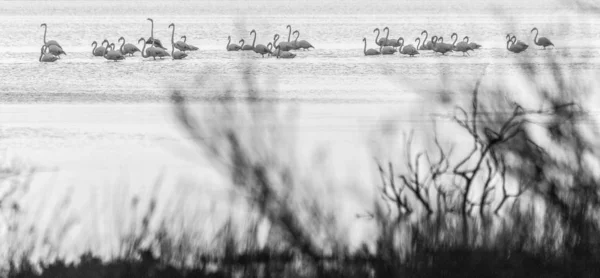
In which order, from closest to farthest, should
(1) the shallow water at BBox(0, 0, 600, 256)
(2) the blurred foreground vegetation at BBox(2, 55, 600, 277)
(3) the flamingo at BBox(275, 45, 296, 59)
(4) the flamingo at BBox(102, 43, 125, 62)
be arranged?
(2) the blurred foreground vegetation at BBox(2, 55, 600, 277) < (1) the shallow water at BBox(0, 0, 600, 256) < (4) the flamingo at BBox(102, 43, 125, 62) < (3) the flamingo at BBox(275, 45, 296, 59)

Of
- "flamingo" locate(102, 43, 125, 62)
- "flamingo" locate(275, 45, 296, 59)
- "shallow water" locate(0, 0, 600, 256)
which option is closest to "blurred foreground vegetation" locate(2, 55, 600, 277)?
"shallow water" locate(0, 0, 600, 256)

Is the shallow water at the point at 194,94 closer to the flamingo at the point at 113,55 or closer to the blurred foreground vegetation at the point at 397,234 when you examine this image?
the flamingo at the point at 113,55

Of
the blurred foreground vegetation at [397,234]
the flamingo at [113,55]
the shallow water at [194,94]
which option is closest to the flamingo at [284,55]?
the shallow water at [194,94]

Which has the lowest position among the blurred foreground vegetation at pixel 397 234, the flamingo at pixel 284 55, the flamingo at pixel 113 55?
A: the blurred foreground vegetation at pixel 397 234

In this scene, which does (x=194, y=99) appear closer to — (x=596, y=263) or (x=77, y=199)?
(x=77, y=199)

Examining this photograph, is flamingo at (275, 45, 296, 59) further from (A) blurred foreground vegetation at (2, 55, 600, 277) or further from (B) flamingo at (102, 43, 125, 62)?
(A) blurred foreground vegetation at (2, 55, 600, 277)

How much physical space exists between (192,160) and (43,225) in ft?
9.63

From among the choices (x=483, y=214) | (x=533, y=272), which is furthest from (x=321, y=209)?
(x=533, y=272)

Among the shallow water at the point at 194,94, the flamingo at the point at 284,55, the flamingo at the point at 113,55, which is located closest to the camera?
the shallow water at the point at 194,94

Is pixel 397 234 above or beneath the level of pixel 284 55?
beneath

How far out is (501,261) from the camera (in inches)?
201

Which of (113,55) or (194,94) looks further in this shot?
(113,55)

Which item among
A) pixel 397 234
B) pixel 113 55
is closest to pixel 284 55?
pixel 113 55

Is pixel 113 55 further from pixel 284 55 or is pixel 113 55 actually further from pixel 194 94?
pixel 194 94
